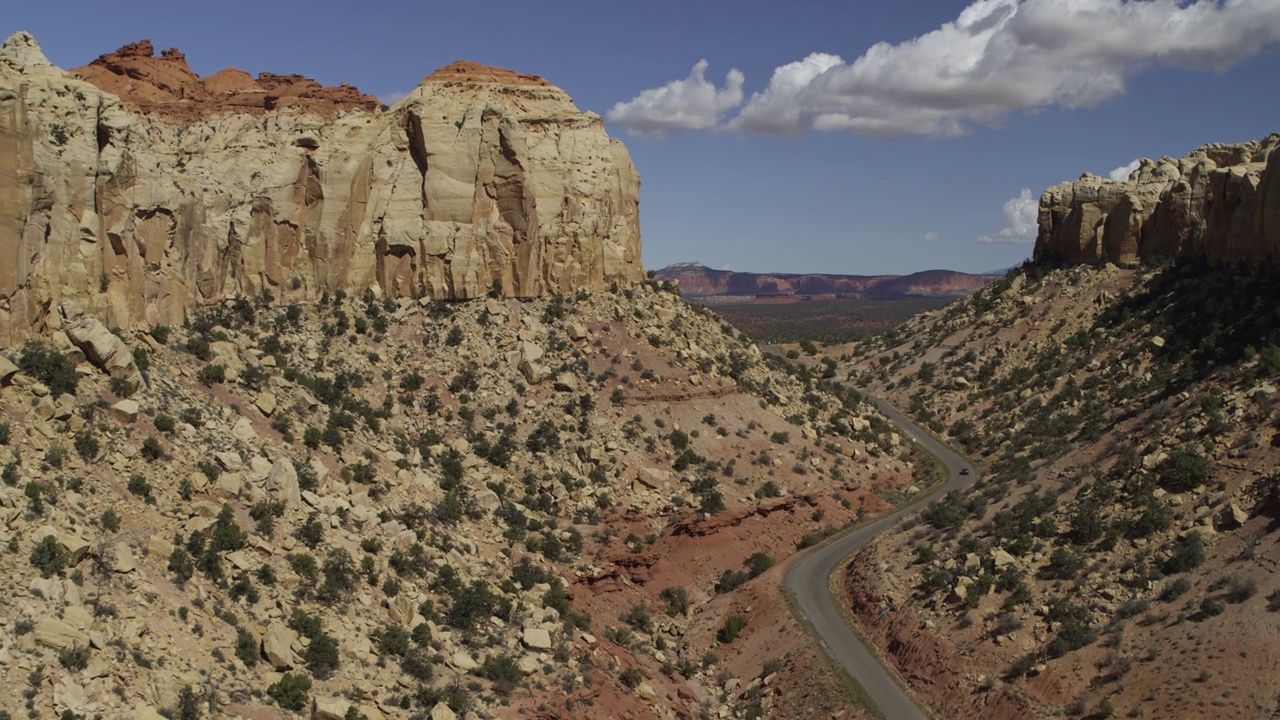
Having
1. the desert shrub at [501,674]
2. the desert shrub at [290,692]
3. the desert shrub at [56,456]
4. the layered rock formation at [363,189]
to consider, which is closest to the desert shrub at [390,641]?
the desert shrub at [501,674]

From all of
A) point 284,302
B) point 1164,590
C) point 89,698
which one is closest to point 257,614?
point 89,698

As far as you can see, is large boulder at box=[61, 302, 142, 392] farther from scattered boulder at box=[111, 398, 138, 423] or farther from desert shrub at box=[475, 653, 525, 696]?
desert shrub at box=[475, 653, 525, 696]

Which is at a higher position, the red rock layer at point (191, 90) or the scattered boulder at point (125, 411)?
the red rock layer at point (191, 90)

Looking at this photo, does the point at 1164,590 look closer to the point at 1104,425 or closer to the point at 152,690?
the point at 1104,425

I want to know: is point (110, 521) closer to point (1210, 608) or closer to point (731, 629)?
point (731, 629)

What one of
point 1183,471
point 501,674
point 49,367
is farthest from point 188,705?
point 1183,471

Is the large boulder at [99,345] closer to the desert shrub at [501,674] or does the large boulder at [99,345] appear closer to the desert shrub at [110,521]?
the desert shrub at [110,521]
